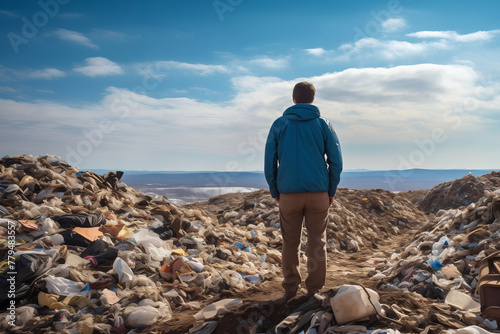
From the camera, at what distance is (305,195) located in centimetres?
→ 364

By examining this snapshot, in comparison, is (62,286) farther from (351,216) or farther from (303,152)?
(351,216)

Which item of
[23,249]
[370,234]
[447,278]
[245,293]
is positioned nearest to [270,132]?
[245,293]

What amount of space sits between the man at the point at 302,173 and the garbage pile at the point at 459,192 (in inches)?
602

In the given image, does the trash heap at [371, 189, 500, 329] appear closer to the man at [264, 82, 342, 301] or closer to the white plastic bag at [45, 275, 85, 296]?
the man at [264, 82, 342, 301]

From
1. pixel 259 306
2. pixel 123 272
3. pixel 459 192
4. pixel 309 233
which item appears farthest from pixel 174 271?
pixel 459 192

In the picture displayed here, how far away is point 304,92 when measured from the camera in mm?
3787

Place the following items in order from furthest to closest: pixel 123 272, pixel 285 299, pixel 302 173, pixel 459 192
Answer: pixel 459 192 → pixel 123 272 → pixel 285 299 → pixel 302 173

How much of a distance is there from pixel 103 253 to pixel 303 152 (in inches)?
129

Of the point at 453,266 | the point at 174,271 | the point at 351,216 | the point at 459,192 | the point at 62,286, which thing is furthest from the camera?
the point at 459,192

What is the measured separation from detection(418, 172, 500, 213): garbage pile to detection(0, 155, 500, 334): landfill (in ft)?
31.7

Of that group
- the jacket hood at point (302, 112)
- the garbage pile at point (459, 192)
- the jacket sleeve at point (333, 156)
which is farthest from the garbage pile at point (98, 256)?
the garbage pile at point (459, 192)

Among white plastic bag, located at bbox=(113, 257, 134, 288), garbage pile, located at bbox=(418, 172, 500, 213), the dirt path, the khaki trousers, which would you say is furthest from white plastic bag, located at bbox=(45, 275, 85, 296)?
garbage pile, located at bbox=(418, 172, 500, 213)

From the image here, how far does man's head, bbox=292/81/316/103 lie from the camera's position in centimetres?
379

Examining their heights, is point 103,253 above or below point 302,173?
below
